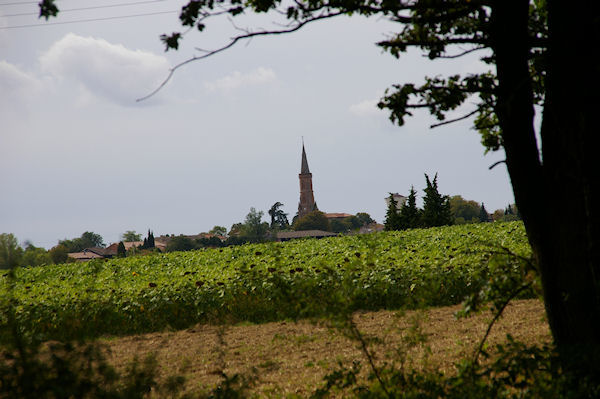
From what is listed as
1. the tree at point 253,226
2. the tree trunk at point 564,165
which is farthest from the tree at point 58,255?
the tree trunk at point 564,165

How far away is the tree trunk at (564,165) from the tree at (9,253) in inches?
165

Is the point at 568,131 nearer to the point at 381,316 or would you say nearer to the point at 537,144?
the point at 537,144

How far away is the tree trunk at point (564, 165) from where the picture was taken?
4445 mm

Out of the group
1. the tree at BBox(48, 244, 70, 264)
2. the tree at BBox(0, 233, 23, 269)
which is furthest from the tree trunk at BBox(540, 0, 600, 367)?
the tree at BBox(48, 244, 70, 264)

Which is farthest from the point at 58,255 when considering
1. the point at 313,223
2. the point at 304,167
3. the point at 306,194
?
the point at 304,167

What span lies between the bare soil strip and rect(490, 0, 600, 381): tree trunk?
A: 954mm

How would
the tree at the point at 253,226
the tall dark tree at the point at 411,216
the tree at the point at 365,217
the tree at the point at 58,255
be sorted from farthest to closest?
the tree at the point at 365,217 → the tree at the point at 253,226 → the tree at the point at 58,255 → the tall dark tree at the point at 411,216

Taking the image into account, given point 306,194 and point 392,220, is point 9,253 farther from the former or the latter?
point 306,194

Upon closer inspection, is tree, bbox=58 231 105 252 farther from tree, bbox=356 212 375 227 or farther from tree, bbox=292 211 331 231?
tree, bbox=356 212 375 227

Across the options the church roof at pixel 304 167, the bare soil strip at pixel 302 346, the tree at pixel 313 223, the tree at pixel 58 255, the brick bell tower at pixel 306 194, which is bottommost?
the bare soil strip at pixel 302 346

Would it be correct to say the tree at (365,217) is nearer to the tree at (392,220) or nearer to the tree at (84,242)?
the tree at (84,242)

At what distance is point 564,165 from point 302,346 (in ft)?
15.9

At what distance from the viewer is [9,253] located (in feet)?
11.9

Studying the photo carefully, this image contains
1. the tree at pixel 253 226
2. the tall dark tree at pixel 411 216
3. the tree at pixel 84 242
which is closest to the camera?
the tall dark tree at pixel 411 216
